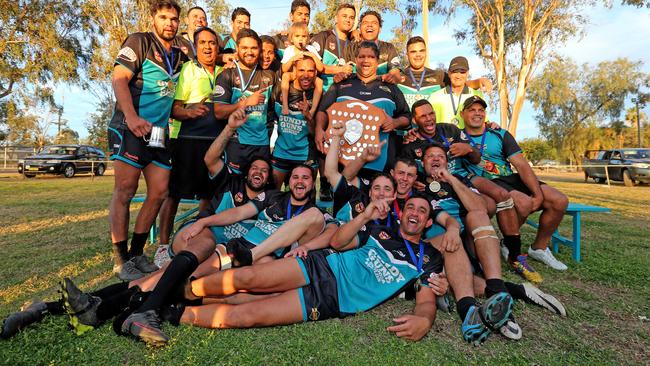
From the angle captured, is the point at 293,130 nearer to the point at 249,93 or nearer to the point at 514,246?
the point at 249,93

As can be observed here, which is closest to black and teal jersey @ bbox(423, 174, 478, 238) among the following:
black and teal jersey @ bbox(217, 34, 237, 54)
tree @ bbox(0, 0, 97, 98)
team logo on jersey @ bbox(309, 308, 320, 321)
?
team logo on jersey @ bbox(309, 308, 320, 321)

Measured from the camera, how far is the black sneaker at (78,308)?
2516 millimetres

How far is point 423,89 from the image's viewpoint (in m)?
5.08

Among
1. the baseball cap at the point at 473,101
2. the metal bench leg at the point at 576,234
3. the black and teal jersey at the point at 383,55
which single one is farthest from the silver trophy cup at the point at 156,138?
the metal bench leg at the point at 576,234

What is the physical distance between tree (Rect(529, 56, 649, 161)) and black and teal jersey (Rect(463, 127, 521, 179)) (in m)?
45.0

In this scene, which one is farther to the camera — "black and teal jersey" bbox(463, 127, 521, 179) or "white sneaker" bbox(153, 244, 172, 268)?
"black and teal jersey" bbox(463, 127, 521, 179)

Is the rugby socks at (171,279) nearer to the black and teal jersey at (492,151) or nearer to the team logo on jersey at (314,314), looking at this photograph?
the team logo on jersey at (314,314)

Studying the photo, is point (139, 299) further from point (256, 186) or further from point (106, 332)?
point (256, 186)

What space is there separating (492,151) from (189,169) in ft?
11.5

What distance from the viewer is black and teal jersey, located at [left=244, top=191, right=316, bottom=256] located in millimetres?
3477

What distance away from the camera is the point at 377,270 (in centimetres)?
298

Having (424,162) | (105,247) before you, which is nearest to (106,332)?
(105,247)

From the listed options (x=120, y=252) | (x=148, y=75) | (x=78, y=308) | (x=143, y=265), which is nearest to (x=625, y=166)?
(x=148, y=75)

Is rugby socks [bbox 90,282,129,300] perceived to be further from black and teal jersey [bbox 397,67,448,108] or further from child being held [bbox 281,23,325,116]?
black and teal jersey [bbox 397,67,448,108]
